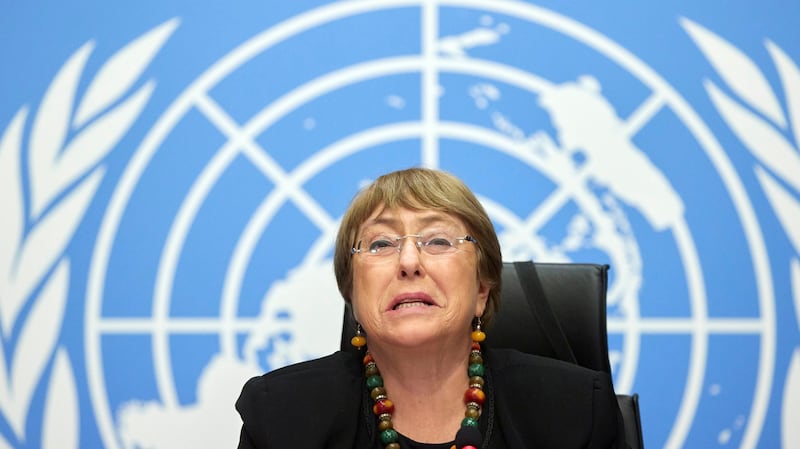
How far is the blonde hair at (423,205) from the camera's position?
Result: 153 centimetres

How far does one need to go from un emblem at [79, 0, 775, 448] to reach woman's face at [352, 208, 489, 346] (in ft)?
2.95

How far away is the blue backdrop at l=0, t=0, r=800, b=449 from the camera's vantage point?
2371mm

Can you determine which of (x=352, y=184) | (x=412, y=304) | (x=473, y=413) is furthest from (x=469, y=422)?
(x=352, y=184)

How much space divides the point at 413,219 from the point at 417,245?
0.06m

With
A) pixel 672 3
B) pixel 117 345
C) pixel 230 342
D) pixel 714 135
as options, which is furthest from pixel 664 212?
pixel 117 345

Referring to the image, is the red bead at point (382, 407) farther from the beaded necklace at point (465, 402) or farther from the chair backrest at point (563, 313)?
the chair backrest at point (563, 313)

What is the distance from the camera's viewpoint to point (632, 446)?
161cm

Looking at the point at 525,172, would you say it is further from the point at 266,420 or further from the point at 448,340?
the point at 266,420

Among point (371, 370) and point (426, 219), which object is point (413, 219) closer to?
point (426, 219)

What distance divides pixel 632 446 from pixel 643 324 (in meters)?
0.82

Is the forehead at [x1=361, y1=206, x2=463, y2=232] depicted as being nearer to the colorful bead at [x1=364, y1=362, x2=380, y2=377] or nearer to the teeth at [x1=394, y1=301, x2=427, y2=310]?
the teeth at [x1=394, y1=301, x2=427, y2=310]

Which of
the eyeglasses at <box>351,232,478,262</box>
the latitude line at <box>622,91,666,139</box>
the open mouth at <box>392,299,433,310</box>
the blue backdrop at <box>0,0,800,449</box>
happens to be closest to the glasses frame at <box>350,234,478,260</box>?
the eyeglasses at <box>351,232,478,262</box>

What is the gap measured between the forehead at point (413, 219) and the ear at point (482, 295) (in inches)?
6.1

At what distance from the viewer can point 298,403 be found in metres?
1.48
